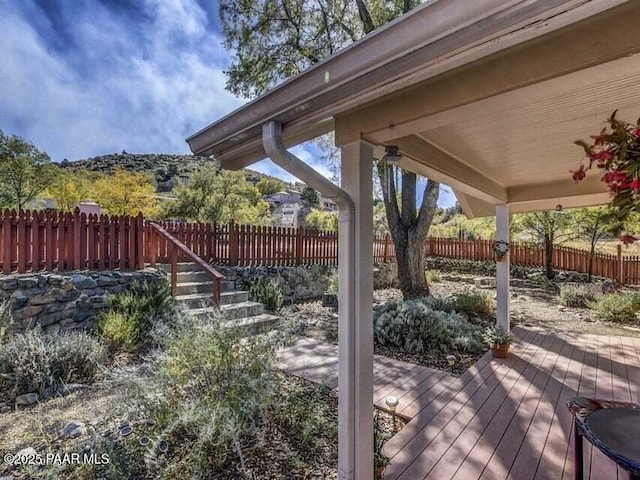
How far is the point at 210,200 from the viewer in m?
14.4

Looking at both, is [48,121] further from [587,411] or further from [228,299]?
[587,411]

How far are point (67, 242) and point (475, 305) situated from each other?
700 cm

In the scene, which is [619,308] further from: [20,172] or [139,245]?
[20,172]

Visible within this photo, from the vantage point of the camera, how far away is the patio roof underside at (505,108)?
44.8 inches

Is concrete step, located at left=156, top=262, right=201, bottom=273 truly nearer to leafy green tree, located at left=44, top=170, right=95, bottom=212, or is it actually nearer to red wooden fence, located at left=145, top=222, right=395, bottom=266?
red wooden fence, located at left=145, top=222, right=395, bottom=266

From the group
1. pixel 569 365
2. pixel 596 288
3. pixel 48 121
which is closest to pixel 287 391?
pixel 569 365

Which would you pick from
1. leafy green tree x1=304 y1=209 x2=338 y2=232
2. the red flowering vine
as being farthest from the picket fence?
leafy green tree x1=304 y1=209 x2=338 y2=232

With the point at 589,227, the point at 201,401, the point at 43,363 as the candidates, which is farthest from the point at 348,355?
the point at 589,227

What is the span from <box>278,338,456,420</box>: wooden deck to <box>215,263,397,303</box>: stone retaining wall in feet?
9.66

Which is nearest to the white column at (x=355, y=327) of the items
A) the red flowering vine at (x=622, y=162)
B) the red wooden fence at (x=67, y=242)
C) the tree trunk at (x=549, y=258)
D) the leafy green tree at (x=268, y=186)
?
the red flowering vine at (x=622, y=162)

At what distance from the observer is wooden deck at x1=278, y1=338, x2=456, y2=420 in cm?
302

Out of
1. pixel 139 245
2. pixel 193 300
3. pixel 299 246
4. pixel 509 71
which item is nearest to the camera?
pixel 509 71

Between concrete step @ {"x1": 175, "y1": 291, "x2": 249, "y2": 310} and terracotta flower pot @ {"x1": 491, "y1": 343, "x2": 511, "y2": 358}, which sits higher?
concrete step @ {"x1": 175, "y1": 291, "x2": 249, "y2": 310}

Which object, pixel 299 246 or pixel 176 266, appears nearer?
pixel 176 266
